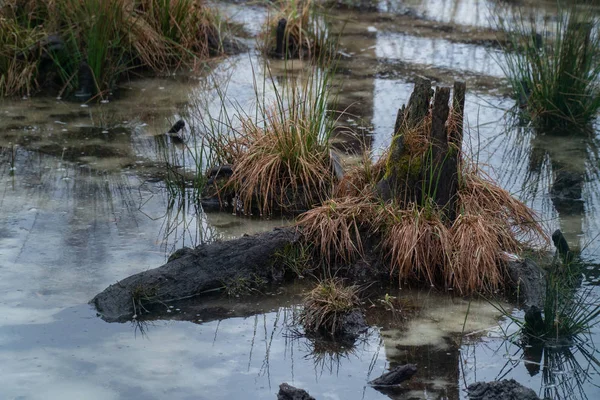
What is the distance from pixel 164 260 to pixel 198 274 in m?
0.43

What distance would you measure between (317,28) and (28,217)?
4.85 m

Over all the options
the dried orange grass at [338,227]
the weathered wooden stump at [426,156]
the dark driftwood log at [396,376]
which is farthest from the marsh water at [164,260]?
the weathered wooden stump at [426,156]

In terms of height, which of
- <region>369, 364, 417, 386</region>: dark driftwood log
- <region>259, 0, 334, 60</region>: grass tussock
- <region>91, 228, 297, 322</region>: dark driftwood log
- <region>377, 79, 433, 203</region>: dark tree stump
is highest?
<region>259, 0, 334, 60</region>: grass tussock

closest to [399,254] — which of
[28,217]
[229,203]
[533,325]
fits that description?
[533,325]

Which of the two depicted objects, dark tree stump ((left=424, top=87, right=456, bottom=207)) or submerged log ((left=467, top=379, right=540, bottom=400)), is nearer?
submerged log ((left=467, top=379, right=540, bottom=400))

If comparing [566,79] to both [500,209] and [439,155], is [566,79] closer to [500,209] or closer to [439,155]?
[500,209]

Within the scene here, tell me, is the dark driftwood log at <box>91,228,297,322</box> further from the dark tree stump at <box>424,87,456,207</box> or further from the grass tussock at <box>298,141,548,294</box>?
the dark tree stump at <box>424,87,456,207</box>

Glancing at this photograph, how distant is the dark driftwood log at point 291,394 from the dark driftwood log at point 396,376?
39 cm

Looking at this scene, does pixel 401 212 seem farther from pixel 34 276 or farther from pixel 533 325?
pixel 34 276

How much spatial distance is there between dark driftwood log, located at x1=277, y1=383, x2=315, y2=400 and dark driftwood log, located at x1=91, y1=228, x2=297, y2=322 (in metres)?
1.14

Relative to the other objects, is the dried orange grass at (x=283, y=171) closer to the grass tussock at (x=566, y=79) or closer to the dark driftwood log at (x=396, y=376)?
the dark driftwood log at (x=396, y=376)

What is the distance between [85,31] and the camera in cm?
820

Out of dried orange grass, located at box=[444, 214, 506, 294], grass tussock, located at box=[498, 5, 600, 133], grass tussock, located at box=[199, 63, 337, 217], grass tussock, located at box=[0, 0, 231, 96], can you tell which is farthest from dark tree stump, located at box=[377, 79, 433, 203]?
grass tussock, located at box=[0, 0, 231, 96]

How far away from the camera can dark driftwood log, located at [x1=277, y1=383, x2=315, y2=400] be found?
11.7 feet
